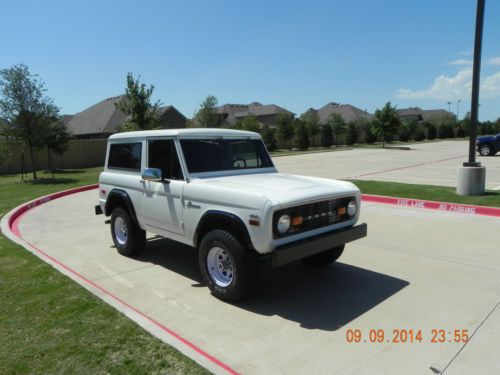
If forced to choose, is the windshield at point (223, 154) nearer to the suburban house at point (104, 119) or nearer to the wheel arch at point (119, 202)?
the wheel arch at point (119, 202)

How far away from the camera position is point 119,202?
666 cm

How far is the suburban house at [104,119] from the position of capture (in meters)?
48.3

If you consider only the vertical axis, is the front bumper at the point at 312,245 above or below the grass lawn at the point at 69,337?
above

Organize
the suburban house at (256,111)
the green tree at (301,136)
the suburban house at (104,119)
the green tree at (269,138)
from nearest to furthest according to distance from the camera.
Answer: the green tree at (269,138) → the green tree at (301,136) → the suburban house at (104,119) → the suburban house at (256,111)

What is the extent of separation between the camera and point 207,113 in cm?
4672

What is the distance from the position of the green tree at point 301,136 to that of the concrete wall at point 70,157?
23.5m

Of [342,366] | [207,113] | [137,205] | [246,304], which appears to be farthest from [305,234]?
[207,113]

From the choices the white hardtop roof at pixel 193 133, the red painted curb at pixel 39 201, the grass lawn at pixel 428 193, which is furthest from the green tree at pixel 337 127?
the white hardtop roof at pixel 193 133

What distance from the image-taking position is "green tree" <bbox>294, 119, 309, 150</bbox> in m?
47.7

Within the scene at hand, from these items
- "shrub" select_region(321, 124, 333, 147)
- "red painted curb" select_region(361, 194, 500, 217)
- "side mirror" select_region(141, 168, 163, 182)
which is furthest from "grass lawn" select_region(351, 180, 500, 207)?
"shrub" select_region(321, 124, 333, 147)

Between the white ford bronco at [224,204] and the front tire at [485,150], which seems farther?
the front tire at [485,150]

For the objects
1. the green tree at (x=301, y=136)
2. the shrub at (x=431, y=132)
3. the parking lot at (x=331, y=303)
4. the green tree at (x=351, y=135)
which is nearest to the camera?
the parking lot at (x=331, y=303)

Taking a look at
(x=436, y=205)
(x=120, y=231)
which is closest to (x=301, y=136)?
(x=436, y=205)
